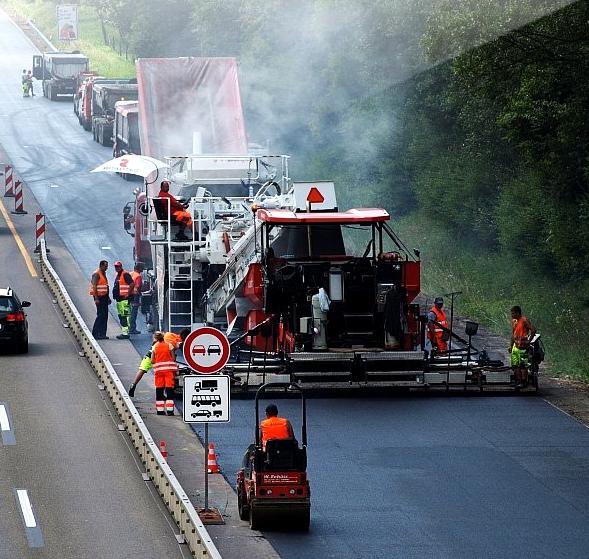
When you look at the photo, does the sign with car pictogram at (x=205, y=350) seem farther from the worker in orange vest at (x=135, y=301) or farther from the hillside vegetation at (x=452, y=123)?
the worker in orange vest at (x=135, y=301)

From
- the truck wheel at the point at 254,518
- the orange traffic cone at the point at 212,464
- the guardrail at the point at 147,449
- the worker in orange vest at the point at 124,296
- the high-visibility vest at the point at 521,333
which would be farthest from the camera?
the worker in orange vest at the point at 124,296

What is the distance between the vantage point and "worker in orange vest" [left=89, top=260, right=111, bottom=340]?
3053cm

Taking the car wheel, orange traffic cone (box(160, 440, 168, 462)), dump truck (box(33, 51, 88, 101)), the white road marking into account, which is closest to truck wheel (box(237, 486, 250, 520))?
orange traffic cone (box(160, 440, 168, 462))

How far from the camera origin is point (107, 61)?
87.1 m

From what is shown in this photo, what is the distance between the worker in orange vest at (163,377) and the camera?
77.9 ft

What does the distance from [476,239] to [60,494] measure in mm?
27542

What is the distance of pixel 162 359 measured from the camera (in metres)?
23.9

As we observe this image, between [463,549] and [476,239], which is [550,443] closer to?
[463,549]

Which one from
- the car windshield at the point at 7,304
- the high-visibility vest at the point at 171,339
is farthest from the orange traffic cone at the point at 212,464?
the car windshield at the point at 7,304

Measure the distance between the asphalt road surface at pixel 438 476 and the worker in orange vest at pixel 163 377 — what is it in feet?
3.74

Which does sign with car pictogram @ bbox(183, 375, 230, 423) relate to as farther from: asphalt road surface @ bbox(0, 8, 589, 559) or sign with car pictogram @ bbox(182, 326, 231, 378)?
asphalt road surface @ bbox(0, 8, 589, 559)

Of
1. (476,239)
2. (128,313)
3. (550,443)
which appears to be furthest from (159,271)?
(476,239)

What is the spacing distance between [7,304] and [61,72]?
140ft

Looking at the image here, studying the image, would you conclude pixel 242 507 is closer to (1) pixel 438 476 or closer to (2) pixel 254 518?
(2) pixel 254 518
